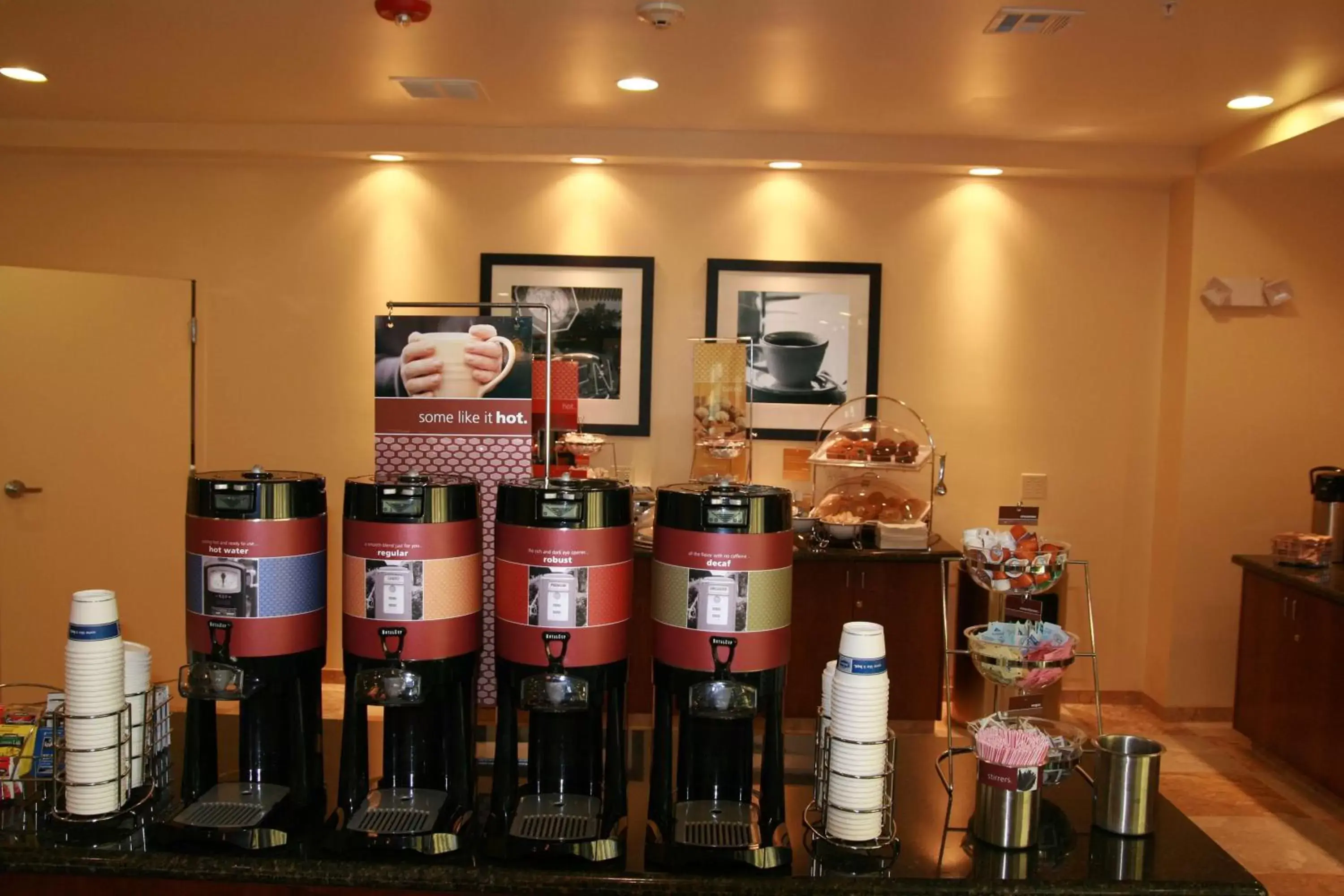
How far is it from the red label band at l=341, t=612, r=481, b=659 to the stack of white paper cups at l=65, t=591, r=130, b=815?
0.35 m

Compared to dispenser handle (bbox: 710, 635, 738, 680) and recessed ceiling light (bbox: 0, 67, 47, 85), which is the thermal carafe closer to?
dispenser handle (bbox: 710, 635, 738, 680)

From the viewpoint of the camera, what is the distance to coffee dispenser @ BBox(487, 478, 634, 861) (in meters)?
1.72

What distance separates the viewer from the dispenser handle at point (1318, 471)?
464 centimetres

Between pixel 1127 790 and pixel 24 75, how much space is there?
4.41 meters

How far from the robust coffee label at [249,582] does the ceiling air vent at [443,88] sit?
2708 mm

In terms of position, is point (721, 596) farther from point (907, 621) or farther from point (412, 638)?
point (907, 621)

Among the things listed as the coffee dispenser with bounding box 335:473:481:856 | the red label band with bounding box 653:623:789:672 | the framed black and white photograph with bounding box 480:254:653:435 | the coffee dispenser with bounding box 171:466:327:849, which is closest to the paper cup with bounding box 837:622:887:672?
the red label band with bounding box 653:623:789:672

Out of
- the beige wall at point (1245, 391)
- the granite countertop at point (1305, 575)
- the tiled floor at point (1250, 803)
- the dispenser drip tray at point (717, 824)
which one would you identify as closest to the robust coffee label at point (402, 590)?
the dispenser drip tray at point (717, 824)

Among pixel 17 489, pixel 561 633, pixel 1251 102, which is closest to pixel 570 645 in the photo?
pixel 561 633

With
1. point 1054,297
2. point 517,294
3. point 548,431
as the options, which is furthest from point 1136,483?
point 548,431

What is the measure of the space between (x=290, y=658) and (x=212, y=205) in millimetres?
3939

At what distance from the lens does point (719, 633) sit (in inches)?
68.1

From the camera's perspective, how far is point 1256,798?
4.16 metres

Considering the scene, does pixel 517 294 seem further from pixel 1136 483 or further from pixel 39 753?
pixel 39 753
